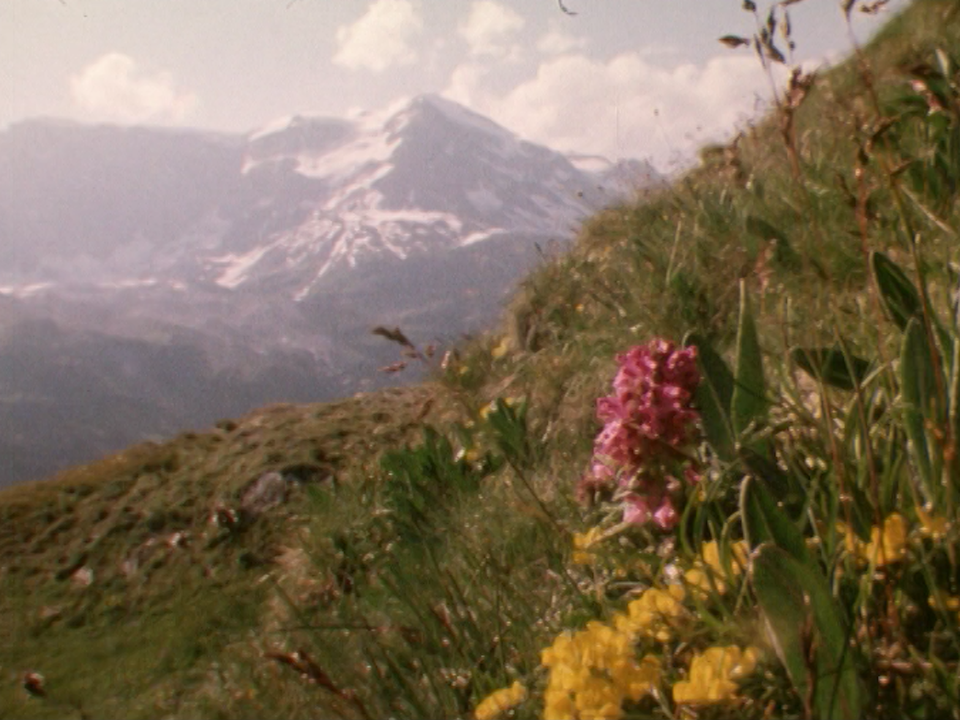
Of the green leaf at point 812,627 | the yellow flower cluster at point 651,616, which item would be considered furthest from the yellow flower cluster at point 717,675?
the yellow flower cluster at point 651,616

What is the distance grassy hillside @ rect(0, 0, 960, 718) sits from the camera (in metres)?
1.36

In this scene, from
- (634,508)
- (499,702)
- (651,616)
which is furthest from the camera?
(634,508)

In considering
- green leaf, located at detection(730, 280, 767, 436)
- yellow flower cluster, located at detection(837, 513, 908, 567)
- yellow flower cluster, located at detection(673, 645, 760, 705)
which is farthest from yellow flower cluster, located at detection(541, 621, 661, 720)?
green leaf, located at detection(730, 280, 767, 436)

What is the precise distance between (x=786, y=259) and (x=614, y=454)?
2324 millimetres

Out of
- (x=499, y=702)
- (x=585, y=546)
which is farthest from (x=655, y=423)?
(x=499, y=702)

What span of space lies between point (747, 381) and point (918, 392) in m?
0.36

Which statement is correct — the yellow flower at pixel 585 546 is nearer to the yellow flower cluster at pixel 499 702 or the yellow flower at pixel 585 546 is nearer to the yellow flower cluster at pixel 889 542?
the yellow flower cluster at pixel 499 702

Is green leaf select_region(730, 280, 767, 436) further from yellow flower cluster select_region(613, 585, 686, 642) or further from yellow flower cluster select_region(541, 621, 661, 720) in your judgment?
yellow flower cluster select_region(541, 621, 661, 720)

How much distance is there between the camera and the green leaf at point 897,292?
1.76 meters

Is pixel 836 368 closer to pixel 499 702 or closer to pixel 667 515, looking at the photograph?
pixel 667 515

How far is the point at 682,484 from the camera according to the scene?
1958mm

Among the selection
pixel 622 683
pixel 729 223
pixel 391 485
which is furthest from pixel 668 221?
pixel 622 683

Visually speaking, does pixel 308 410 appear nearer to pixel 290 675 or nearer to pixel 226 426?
pixel 226 426

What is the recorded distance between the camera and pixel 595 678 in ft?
4.86
